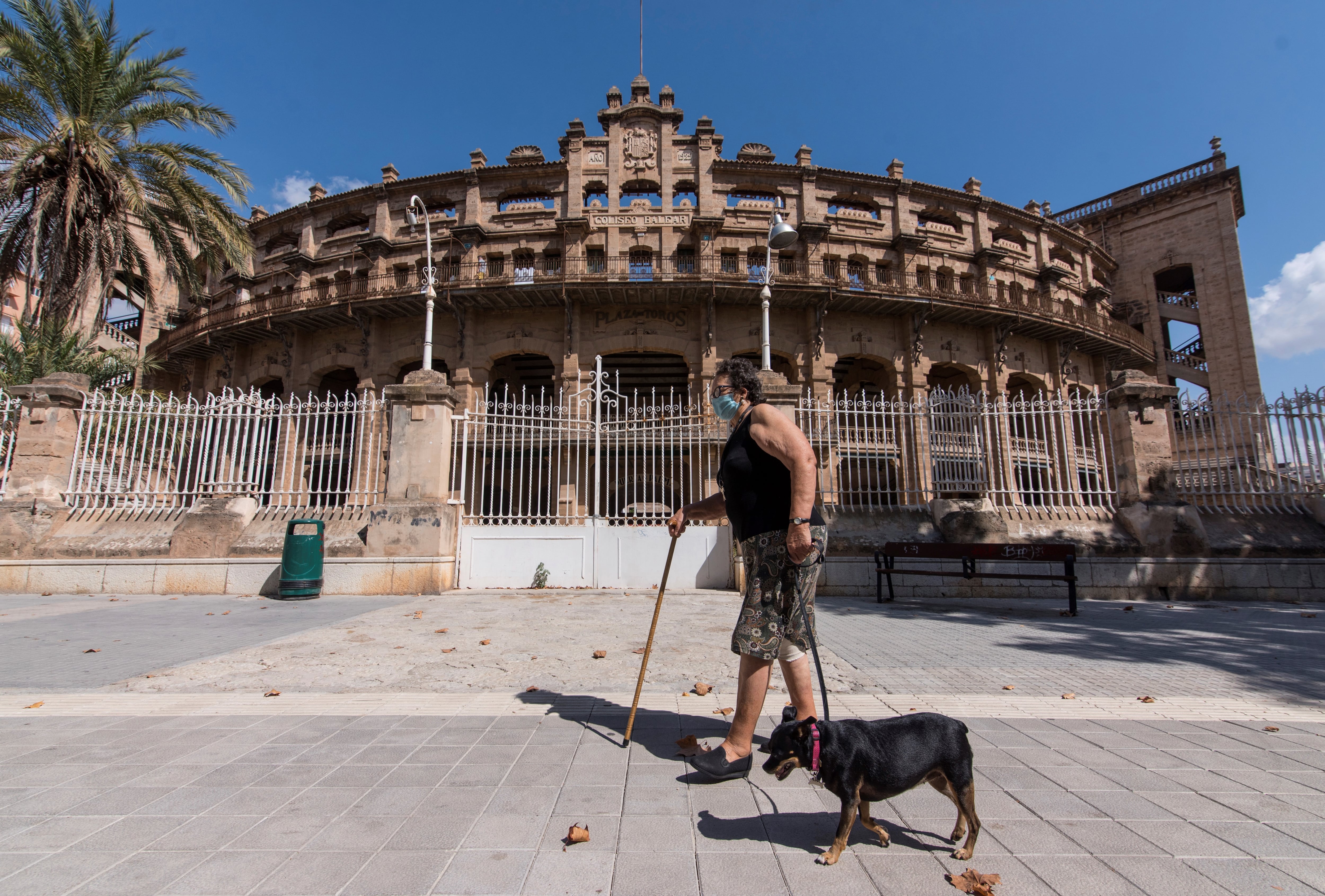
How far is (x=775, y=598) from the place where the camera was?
2.57m

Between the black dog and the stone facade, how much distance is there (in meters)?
17.2

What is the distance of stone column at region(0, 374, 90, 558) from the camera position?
887 centimetres

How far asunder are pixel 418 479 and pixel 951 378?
68.3ft

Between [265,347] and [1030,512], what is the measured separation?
2516 centimetres

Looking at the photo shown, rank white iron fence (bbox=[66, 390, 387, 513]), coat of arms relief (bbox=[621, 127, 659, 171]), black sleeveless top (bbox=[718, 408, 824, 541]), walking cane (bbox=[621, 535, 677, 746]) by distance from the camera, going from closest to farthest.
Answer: black sleeveless top (bbox=[718, 408, 824, 541]) → walking cane (bbox=[621, 535, 677, 746]) → white iron fence (bbox=[66, 390, 387, 513]) → coat of arms relief (bbox=[621, 127, 659, 171])

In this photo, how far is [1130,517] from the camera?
9000 mm

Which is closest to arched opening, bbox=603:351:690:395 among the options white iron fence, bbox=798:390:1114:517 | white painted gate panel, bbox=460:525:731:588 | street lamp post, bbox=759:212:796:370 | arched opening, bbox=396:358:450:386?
arched opening, bbox=396:358:450:386

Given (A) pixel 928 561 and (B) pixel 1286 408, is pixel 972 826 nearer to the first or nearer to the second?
(A) pixel 928 561

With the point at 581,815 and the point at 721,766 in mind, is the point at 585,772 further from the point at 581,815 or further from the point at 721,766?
the point at 721,766

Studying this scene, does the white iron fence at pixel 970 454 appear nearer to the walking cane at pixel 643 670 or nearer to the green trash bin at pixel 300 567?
the walking cane at pixel 643 670

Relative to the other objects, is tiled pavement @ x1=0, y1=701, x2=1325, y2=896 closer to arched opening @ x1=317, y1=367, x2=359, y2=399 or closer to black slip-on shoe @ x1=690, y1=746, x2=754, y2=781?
black slip-on shoe @ x1=690, y1=746, x2=754, y2=781

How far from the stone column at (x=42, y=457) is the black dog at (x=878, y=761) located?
1171cm

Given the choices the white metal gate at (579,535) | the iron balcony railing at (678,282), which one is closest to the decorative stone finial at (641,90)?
the iron balcony railing at (678,282)

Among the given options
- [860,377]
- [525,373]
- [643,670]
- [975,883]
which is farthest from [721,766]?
[860,377]
